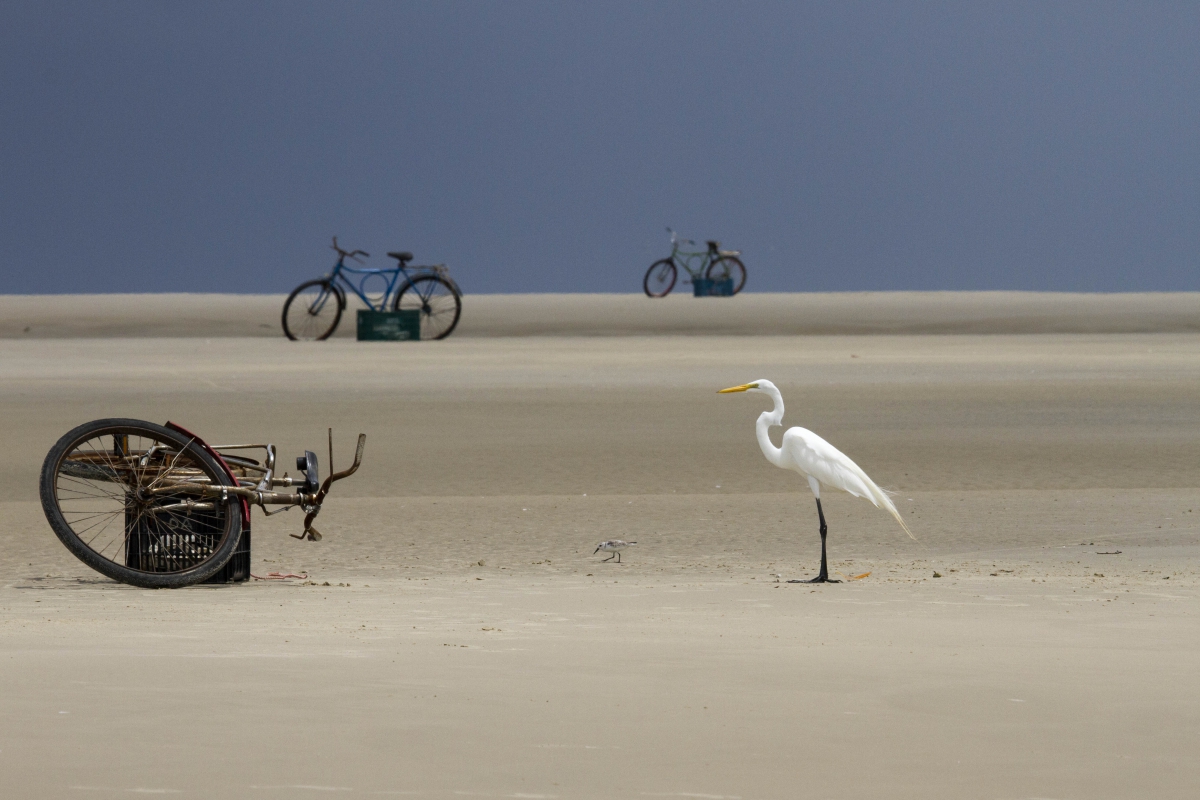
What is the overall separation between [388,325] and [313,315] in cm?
111

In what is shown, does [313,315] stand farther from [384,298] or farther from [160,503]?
[160,503]

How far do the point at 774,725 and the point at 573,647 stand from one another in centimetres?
115

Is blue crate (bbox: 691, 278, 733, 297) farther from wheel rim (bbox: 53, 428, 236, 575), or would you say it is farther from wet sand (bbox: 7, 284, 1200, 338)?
wheel rim (bbox: 53, 428, 236, 575)

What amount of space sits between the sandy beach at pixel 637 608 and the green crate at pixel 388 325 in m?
6.06

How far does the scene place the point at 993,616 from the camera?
5859 mm

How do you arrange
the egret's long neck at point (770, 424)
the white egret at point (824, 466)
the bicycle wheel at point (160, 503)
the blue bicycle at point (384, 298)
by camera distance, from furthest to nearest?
the blue bicycle at point (384, 298) < the egret's long neck at point (770, 424) < the white egret at point (824, 466) < the bicycle wheel at point (160, 503)

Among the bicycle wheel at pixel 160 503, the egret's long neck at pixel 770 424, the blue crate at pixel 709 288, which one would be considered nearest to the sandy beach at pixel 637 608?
the bicycle wheel at pixel 160 503

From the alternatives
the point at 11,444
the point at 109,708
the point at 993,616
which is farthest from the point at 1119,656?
the point at 11,444

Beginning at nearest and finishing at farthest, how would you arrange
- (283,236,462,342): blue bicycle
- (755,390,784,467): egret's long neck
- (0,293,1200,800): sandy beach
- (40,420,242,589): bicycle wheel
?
(0,293,1200,800): sandy beach → (40,420,242,589): bicycle wheel → (755,390,784,467): egret's long neck → (283,236,462,342): blue bicycle

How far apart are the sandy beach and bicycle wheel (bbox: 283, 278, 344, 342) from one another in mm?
6011

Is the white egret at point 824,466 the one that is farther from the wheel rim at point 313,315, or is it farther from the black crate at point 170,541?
the wheel rim at point 313,315

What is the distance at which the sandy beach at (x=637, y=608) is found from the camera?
148 inches

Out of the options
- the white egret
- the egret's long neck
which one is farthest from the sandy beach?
the egret's long neck

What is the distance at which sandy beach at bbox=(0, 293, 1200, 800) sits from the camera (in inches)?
148
